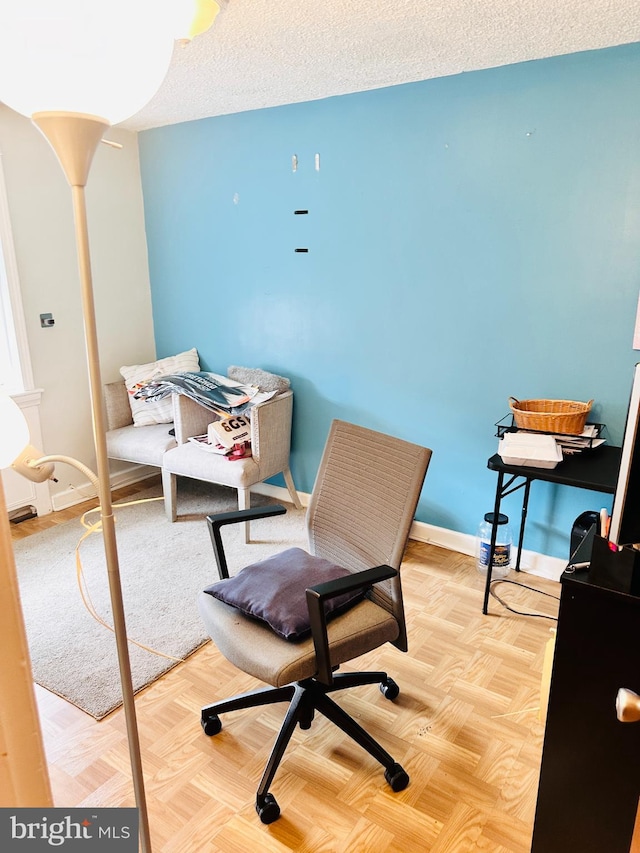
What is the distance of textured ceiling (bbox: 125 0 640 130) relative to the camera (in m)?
1.98

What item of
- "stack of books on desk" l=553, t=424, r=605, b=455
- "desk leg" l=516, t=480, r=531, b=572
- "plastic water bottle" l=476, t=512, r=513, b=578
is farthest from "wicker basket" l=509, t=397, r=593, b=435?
"plastic water bottle" l=476, t=512, r=513, b=578

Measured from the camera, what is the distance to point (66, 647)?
2.34 meters

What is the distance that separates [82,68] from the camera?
0.58 meters

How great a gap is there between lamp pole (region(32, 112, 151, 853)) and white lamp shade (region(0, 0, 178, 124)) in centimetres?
2

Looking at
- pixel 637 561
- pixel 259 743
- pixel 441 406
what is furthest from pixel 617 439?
pixel 259 743

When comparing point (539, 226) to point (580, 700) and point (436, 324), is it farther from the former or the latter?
point (580, 700)

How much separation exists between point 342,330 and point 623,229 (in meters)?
1.46

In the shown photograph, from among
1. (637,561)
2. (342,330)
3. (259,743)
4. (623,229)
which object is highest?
(623,229)

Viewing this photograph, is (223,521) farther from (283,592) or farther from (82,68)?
(82,68)

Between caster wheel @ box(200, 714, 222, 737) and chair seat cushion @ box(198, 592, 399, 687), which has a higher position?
chair seat cushion @ box(198, 592, 399, 687)

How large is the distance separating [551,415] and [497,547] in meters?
0.72

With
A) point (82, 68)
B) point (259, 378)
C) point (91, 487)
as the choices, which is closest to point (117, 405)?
point (91, 487)

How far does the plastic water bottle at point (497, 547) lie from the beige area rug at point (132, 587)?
0.96 meters

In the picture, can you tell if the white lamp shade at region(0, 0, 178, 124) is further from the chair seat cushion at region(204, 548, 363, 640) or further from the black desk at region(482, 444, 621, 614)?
the black desk at region(482, 444, 621, 614)
